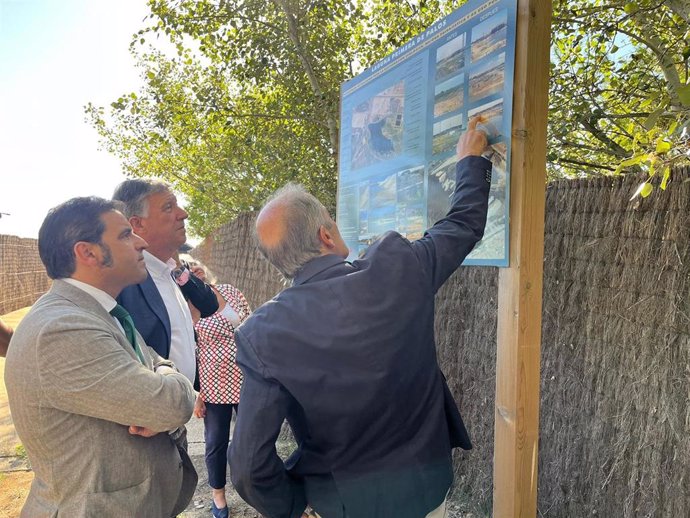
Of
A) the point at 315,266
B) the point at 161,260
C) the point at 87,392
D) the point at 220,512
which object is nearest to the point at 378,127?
the point at 315,266

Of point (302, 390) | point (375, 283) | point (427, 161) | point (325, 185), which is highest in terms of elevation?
point (325, 185)

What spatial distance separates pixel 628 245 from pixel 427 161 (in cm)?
104

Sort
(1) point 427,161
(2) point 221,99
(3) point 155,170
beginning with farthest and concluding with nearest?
(3) point 155,170
(2) point 221,99
(1) point 427,161

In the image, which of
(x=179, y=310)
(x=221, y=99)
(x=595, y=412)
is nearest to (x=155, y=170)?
(x=221, y=99)

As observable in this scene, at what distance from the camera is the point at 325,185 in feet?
25.0

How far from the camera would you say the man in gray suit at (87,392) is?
159cm

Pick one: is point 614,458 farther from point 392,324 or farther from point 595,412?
point 392,324

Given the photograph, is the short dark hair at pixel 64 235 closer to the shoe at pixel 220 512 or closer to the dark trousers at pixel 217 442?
the dark trousers at pixel 217 442

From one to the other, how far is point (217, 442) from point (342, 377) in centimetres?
273

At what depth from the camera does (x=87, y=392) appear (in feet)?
5.20

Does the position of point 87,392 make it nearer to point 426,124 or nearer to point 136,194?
point 136,194

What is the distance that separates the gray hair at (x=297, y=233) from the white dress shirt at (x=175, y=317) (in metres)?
1.04

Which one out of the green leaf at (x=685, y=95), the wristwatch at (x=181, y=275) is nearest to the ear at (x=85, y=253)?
the wristwatch at (x=181, y=275)

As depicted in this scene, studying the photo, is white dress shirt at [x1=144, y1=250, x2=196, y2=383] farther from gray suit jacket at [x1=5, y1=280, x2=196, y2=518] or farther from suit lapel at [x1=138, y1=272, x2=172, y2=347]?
gray suit jacket at [x1=5, y1=280, x2=196, y2=518]
